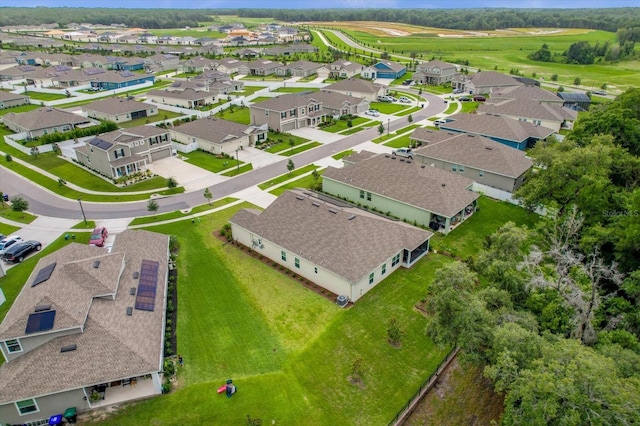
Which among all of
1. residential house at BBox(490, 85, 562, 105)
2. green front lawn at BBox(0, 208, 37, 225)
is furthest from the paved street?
residential house at BBox(490, 85, 562, 105)

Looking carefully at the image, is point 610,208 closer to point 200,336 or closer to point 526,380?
point 526,380

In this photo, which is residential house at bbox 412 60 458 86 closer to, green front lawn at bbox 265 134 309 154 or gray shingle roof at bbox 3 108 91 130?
green front lawn at bbox 265 134 309 154

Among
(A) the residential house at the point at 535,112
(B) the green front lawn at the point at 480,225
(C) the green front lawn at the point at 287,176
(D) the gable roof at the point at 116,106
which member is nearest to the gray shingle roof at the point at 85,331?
(C) the green front lawn at the point at 287,176

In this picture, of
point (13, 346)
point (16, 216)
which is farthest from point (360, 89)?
point (13, 346)

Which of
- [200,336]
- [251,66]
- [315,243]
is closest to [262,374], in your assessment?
[200,336]

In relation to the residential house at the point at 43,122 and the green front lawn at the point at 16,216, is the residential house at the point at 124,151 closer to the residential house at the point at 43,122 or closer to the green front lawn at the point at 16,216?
the green front lawn at the point at 16,216

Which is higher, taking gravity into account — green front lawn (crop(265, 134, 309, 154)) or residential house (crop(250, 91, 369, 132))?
residential house (crop(250, 91, 369, 132))

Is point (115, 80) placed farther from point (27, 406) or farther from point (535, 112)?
point (27, 406)
